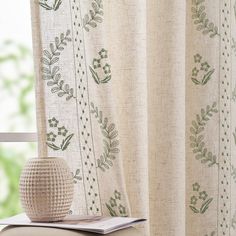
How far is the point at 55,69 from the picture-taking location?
1.79m

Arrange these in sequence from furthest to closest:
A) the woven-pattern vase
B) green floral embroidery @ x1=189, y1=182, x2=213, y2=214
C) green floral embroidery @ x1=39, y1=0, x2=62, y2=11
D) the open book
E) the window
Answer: the window
green floral embroidery @ x1=189, y1=182, x2=213, y2=214
green floral embroidery @ x1=39, y1=0, x2=62, y2=11
the woven-pattern vase
the open book

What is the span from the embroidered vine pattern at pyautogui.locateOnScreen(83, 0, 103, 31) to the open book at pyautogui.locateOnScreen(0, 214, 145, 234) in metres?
0.55

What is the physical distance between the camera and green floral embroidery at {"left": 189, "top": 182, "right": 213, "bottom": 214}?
6.38ft

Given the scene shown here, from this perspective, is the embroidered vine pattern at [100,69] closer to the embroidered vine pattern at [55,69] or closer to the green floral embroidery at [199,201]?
the embroidered vine pattern at [55,69]

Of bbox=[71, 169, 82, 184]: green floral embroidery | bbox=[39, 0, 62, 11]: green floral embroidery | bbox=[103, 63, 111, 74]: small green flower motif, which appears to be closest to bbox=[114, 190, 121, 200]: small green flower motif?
bbox=[71, 169, 82, 184]: green floral embroidery

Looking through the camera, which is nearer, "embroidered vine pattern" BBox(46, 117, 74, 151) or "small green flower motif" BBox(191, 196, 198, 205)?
"embroidered vine pattern" BBox(46, 117, 74, 151)

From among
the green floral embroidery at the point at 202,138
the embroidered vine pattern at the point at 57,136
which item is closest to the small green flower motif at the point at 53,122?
the embroidered vine pattern at the point at 57,136

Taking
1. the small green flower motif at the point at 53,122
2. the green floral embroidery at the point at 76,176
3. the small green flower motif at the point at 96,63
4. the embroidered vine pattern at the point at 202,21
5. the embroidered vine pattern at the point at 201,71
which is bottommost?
the green floral embroidery at the point at 76,176

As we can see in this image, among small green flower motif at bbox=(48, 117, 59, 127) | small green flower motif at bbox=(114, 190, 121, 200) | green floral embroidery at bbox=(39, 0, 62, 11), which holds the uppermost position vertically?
green floral embroidery at bbox=(39, 0, 62, 11)

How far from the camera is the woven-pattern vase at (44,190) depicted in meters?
1.60

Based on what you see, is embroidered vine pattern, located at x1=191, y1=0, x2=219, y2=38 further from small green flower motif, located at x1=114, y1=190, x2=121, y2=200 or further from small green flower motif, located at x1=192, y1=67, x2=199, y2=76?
small green flower motif, located at x1=114, y1=190, x2=121, y2=200

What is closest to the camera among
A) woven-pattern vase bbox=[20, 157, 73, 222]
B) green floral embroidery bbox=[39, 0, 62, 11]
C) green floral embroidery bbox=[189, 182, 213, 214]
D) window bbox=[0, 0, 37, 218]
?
woven-pattern vase bbox=[20, 157, 73, 222]

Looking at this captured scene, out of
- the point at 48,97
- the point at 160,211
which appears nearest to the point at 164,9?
the point at 48,97

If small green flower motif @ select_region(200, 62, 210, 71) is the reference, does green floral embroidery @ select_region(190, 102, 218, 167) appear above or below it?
below
